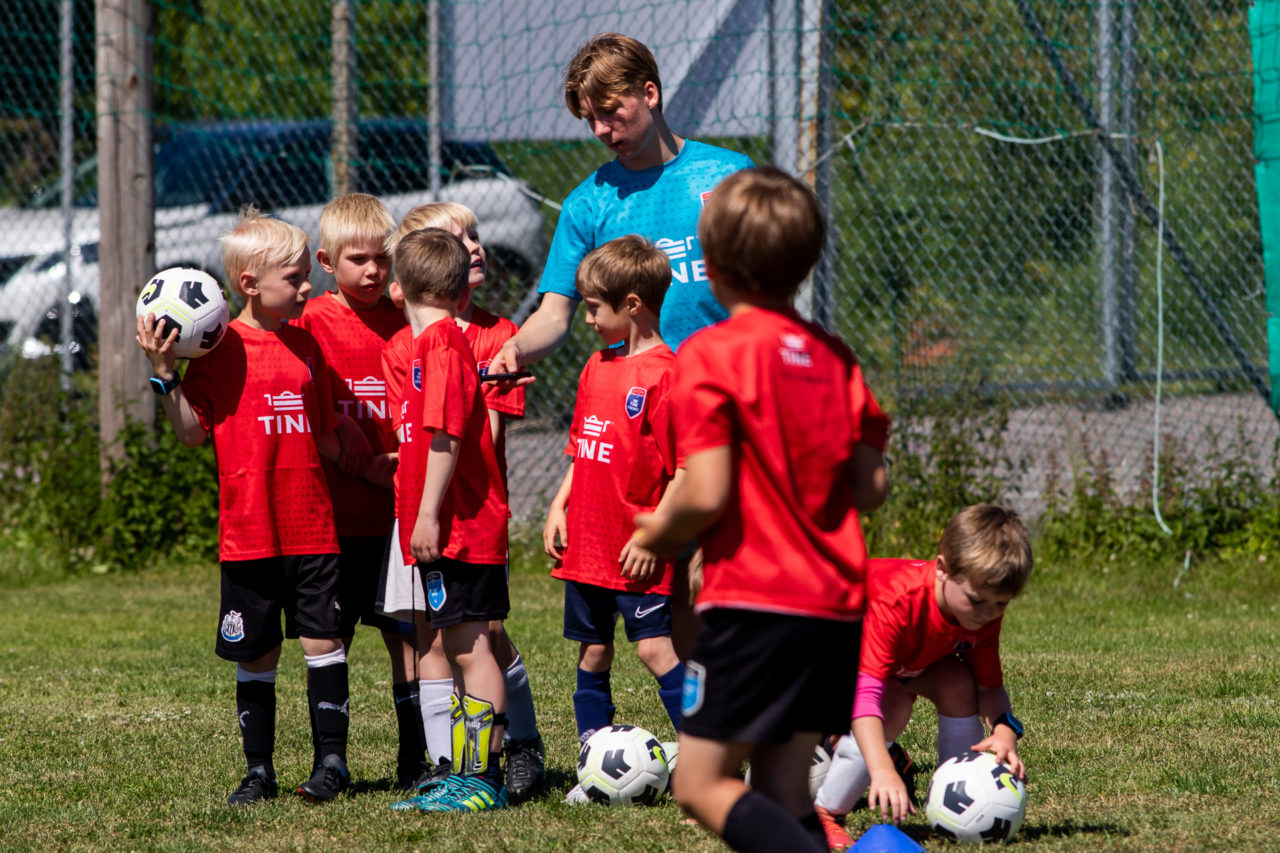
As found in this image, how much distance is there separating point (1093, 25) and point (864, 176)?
1491 mm

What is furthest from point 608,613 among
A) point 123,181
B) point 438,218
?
point 123,181

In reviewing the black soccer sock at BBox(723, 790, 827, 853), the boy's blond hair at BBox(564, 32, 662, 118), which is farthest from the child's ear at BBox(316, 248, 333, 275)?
the black soccer sock at BBox(723, 790, 827, 853)

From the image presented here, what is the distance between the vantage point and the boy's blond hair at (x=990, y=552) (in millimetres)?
3377

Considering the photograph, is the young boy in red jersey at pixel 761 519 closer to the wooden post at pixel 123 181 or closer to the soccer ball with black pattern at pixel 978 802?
the soccer ball with black pattern at pixel 978 802

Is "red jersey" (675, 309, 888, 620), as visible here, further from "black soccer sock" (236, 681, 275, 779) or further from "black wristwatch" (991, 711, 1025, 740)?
"black soccer sock" (236, 681, 275, 779)

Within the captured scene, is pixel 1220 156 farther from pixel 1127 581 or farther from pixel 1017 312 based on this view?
pixel 1127 581

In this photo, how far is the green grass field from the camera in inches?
142

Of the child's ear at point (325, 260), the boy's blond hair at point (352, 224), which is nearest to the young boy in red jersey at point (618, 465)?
the boy's blond hair at point (352, 224)

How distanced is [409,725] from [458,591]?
717mm

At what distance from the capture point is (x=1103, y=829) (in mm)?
3543

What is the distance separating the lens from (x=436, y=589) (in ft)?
12.6

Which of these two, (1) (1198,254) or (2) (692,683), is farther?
(1) (1198,254)

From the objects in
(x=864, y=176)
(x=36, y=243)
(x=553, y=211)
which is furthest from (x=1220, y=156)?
(x=36, y=243)

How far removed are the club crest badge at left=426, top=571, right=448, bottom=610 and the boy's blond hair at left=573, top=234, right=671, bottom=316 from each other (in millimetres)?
877
